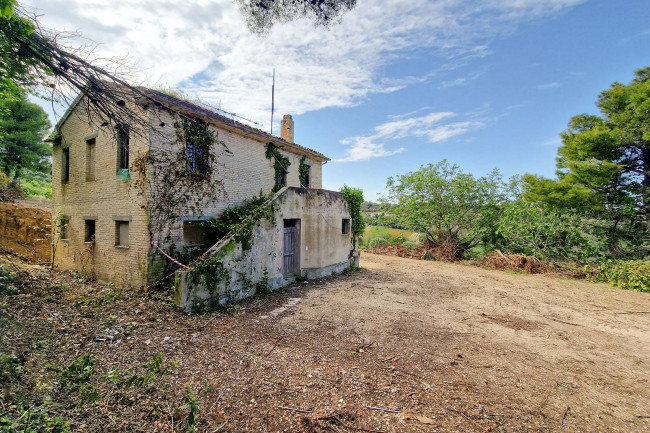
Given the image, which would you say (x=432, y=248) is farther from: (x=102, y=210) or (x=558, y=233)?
(x=102, y=210)

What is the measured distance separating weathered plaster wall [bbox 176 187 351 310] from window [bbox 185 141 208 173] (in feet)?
9.71

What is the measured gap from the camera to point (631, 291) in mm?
10141

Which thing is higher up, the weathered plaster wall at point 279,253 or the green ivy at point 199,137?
the green ivy at point 199,137

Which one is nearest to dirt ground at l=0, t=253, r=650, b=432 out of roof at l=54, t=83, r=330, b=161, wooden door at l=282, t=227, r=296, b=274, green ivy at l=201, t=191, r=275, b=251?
wooden door at l=282, t=227, r=296, b=274

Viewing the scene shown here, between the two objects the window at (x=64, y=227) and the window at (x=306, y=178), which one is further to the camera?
the window at (x=306, y=178)

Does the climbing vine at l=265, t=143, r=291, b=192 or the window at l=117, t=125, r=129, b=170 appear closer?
the window at l=117, t=125, r=129, b=170

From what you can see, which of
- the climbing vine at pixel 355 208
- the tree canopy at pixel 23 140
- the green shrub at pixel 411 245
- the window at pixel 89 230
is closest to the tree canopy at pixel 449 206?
the green shrub at pixel 411 245

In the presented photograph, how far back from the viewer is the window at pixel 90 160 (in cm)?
1010

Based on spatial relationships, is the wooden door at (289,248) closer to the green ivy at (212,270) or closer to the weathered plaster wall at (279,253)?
the weathered plaster wall at (279,253)

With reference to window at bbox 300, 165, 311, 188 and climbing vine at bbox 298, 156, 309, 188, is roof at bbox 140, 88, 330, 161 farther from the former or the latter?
window at bbox 300, 165, 311, 188

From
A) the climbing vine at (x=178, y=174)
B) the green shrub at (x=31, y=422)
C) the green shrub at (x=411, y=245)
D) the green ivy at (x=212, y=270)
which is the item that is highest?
the climbing vine at (x=178, y=174)

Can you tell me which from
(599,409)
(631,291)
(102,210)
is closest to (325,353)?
(599,409)

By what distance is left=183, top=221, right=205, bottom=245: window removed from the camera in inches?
373

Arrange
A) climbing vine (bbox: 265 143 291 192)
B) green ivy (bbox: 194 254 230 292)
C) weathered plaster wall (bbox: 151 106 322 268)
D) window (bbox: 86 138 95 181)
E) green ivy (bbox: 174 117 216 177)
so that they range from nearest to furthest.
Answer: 1. green ivy (bbox: 194 254 230 292)
2. weathered plaster wall (bbox: 151 106 322 268)
3. green ivy (bbox: 174 117 216 177)
4. window (bbox: 86 138 95 181)
5. climbing vine (bbox: 265 143 291 192)
